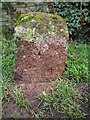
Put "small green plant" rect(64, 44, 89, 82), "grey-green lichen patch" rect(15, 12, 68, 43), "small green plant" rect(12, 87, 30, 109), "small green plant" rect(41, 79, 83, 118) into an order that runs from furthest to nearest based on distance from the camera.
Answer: "small green plant" rect(64, 44, 89, 82), "grey-green lichen patch" rect(15, 12, 68, 43), "small green plant" rect(12, 87, 30, 109), "small green plant" rect(41, 79, 83, 118)

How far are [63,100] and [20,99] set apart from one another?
1.42 feet

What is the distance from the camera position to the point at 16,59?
3770 millimetres

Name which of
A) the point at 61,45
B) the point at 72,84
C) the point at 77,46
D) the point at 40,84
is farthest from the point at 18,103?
the point at 77,46

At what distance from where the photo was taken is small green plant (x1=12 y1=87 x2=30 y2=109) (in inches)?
129

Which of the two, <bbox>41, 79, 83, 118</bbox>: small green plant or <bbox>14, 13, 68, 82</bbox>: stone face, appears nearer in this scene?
<bbox>41, 79, 83, 118</bbox>: small green plant

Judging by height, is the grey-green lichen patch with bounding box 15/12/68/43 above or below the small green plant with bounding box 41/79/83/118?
above

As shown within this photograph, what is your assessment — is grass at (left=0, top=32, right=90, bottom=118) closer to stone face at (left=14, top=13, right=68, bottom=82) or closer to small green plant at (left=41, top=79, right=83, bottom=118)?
small green plant at (left=41, top=79, right=83, bottom=118)

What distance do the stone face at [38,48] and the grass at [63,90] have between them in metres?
0.17

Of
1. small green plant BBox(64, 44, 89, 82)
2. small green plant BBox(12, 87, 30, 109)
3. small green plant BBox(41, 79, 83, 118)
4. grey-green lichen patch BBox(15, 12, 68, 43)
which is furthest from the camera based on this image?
small green plant BBox(64, 44, 89, 82)

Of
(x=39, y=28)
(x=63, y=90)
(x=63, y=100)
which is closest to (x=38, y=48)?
(x=39, y=28)

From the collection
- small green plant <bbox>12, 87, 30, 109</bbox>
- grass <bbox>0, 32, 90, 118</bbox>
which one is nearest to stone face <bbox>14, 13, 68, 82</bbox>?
grass <bbox>0, 32, 90, 118</bbox>

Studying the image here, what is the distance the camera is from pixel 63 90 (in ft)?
11.0

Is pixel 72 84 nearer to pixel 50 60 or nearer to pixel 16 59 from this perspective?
pixel 50 60

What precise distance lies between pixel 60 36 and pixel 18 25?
494 millimetres
